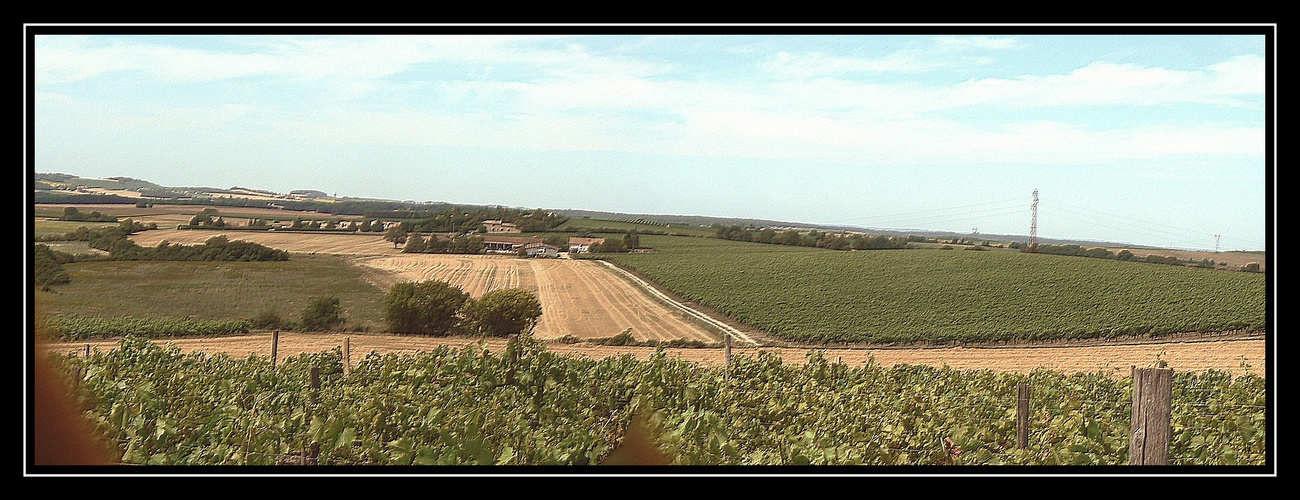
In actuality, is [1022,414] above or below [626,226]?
below

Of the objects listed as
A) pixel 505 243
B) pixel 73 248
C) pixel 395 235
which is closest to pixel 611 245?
pixel 505 243

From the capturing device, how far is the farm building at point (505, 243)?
945 cm

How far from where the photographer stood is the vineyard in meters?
3.19

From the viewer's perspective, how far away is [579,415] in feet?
12.5

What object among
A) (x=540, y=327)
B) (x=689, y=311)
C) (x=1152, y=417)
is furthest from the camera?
(x=689, y=311)

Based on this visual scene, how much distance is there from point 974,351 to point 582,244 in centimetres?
791

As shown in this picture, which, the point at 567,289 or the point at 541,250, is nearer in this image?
the point at 567,289

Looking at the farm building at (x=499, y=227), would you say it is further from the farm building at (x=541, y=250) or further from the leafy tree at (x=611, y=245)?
the leafy tree at (x=611, y=245)

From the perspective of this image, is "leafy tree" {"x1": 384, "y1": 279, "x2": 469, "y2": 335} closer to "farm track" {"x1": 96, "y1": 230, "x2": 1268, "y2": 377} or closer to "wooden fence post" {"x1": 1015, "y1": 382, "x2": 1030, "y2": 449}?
"farm track" {"x1": 96, "y1": 230, "x2": 1268, "y2": 377}

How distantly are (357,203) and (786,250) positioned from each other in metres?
6.21

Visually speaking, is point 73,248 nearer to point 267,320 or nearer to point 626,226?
point 267,320
